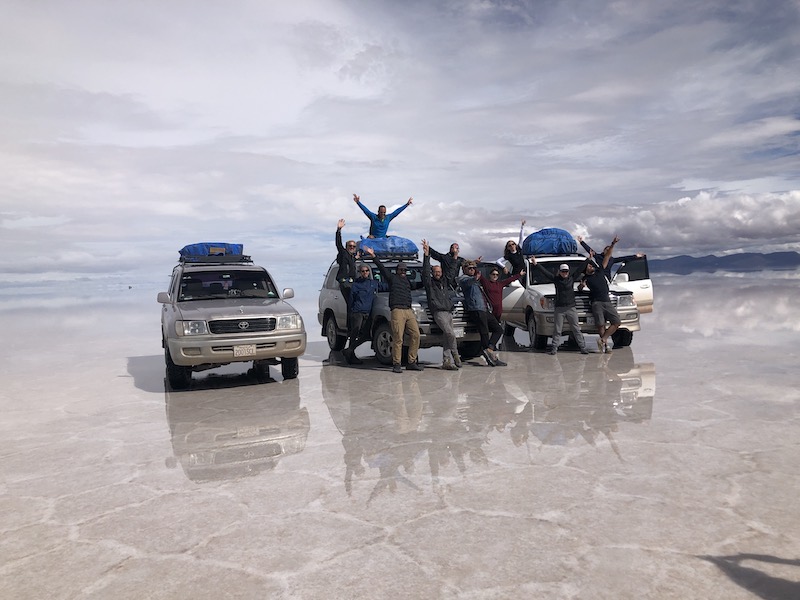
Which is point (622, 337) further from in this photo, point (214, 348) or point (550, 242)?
point (214, 348)

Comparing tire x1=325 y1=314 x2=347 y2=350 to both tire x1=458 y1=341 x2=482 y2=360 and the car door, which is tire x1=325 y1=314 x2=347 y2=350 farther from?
the car door

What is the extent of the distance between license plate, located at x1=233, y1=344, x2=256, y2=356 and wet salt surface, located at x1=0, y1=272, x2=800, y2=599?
2.00 ft

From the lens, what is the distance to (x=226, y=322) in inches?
368

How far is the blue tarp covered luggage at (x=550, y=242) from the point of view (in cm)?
1573

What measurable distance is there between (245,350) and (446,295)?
11.9 feet

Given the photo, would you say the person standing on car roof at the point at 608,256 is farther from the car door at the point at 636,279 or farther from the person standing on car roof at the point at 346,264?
the person standing on car roof at the point at 346,264

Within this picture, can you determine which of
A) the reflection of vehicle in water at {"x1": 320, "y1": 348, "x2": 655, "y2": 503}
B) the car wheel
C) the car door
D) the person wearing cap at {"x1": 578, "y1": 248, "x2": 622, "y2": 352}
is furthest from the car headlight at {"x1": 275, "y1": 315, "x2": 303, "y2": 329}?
the car door

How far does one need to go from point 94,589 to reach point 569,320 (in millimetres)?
10402

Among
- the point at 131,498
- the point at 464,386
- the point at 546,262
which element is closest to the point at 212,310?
the point at 464,386

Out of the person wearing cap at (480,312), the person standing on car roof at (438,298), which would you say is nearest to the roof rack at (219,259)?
the person standing on car roof at (438,298)

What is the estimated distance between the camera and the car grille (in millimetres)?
9312

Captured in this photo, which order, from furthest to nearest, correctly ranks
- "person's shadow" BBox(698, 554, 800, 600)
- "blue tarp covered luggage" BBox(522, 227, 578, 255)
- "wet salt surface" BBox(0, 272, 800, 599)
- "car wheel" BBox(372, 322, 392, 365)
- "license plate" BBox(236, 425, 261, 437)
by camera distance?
1. "blue tarp covered luggage" BBox(522, 227, 578, 255)
2. "car wheel" BBox(372, 322, 392, 365)
3. "license plate" BBox(236, 425, 261, 437)
4. "wet salt surface" BBox(0, 272, 800, 599)
5. "person's shadow" BBox(698, 554, 800, 600)

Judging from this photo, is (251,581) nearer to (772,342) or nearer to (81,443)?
(81,443)

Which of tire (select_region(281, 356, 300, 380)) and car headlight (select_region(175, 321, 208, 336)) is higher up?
car headlight (select_region(175, 321, 208, 336))
